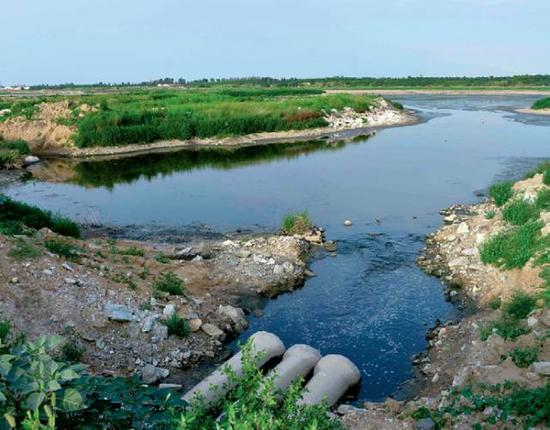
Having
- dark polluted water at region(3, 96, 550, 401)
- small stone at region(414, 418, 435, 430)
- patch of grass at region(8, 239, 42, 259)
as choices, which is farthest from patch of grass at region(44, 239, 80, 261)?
small stone at region(414, 418, 435, 430)

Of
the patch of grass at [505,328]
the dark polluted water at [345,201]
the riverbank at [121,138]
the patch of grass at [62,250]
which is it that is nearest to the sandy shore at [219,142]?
the riverbank at [121,138]

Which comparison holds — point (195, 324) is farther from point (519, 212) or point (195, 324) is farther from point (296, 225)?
point (519, 212)

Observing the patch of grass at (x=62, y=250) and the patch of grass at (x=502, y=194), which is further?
the patch of grass at (x=502, y=194)

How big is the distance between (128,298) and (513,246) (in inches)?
383

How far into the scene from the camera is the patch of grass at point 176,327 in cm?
1114

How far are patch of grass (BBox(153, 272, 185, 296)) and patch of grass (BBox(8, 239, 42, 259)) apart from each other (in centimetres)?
277

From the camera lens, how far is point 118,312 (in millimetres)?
11070

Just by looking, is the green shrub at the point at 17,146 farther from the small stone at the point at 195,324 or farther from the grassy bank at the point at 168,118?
the small stone at the point at 195,324

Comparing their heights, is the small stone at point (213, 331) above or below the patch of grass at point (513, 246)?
below

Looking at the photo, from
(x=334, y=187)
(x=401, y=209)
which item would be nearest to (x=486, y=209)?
(x=401, y=209)

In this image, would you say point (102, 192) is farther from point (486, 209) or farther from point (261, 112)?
point (261, 112)

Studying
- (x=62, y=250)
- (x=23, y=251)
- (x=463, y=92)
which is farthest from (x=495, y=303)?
(x=463, y=92)

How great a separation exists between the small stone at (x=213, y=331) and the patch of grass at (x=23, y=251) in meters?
4.10

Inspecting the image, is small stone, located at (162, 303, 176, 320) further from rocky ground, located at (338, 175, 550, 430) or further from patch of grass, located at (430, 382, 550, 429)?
patch of grass, located at (430, 382, 550, 429)
